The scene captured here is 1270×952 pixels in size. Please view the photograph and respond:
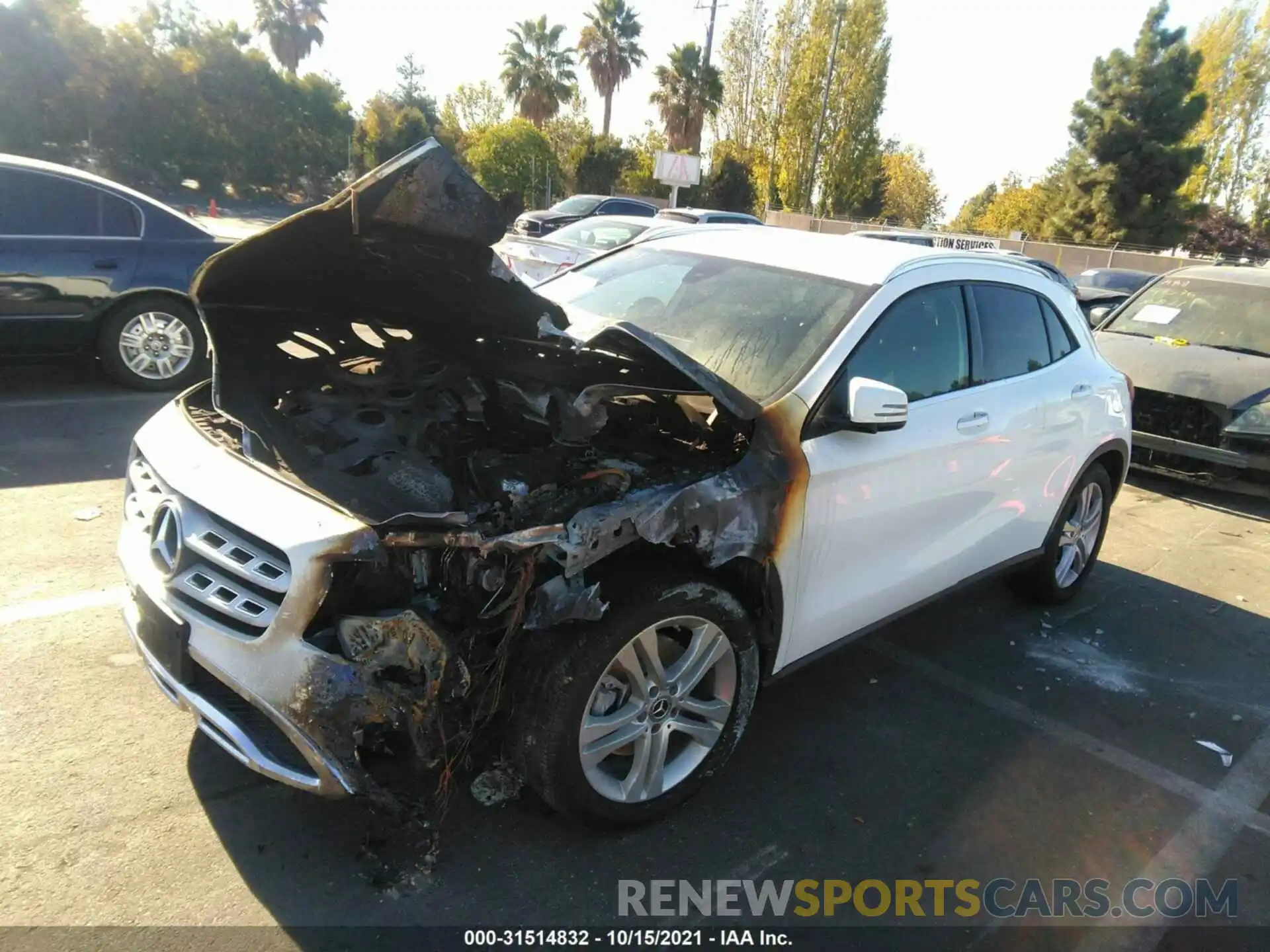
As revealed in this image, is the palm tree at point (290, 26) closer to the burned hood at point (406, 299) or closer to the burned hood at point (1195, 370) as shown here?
the burned hood at point (1195, 370)

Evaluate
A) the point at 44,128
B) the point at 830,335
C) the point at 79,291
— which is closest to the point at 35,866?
the point at 830,335

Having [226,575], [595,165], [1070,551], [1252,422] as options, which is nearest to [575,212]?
[1252,422]

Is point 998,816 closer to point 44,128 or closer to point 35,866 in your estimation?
point 35,866

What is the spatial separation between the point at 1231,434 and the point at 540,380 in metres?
6.23

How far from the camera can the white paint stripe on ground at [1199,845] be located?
8.76ft

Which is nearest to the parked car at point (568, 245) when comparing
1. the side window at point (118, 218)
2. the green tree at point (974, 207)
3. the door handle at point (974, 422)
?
the side window at point (118, 218)

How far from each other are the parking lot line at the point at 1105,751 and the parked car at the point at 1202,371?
4.08 meters

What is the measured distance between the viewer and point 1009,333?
4.14 m

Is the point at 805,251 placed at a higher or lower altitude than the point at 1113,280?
higher

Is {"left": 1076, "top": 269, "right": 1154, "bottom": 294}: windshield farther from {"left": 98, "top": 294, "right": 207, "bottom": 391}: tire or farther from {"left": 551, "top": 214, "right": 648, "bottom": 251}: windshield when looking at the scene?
{"left": 98, "top": 294, "right": 207, "bottom": 391}: tire

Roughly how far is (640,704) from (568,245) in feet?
31.5

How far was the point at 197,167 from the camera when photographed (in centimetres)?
3606

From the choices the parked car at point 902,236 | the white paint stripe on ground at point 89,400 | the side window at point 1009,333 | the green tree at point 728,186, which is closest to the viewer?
the side window at point 1009,333

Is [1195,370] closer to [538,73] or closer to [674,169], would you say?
[674,169]
